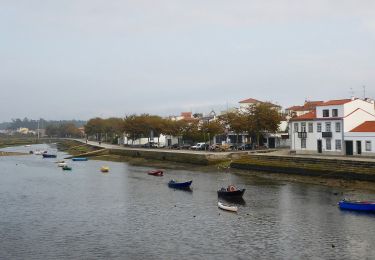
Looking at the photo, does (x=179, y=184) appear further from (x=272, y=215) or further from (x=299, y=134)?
(x=299, y=134)

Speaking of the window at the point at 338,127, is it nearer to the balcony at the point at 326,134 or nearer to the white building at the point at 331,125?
the white building at the point at 331,125

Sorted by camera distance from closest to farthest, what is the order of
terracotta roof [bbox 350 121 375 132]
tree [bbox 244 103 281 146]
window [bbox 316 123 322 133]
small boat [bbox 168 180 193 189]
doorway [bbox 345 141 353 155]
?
small boat [bbox 168 180 193 189], terracotta roof [bbox 350 121 375 132], doorway [bbox 345 141 353 155], window [bbox 316 123 322 133], tree [bbox 244 103 281 146]

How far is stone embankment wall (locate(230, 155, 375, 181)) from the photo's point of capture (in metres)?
66.4

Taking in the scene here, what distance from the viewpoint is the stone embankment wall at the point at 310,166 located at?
218ft

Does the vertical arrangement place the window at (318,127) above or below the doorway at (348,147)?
above

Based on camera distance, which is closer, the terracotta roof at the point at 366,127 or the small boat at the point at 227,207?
the small boat at the point at 227,207

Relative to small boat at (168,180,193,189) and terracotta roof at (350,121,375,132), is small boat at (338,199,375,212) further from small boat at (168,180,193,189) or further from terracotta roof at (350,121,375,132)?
terracotta roof at (350,121,375,132)

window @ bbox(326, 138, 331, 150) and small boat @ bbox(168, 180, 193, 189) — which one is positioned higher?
window @ bbox(326, 138, 331, 150)

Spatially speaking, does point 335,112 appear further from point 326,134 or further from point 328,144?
point 328,144

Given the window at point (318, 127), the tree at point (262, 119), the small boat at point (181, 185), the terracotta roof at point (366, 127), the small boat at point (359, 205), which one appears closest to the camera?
the small boat at point (359, 205)

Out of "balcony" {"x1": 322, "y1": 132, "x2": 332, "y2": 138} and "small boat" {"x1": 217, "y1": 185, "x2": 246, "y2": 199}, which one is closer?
"small boat" {"x1": 217, "y1": 185, "x2": 246, "y2": 199}

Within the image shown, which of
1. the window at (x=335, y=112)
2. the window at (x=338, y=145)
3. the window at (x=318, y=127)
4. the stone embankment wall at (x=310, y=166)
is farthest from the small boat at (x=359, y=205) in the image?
the window at (x=318, y=127)

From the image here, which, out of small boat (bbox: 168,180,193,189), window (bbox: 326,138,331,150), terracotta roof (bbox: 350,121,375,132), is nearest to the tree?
window (bbox: 326,138,331,150)

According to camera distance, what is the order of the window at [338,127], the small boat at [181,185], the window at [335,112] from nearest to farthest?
1. the small boat at [181,185]
2. the window at [338,127]
3. the window at [335,112]
